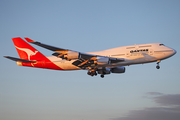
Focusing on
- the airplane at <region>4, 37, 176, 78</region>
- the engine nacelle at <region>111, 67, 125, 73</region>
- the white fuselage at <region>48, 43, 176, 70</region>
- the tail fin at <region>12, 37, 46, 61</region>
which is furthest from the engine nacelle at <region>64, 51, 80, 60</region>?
the engine nacelle at <region>111, 67, 125, 73</region>

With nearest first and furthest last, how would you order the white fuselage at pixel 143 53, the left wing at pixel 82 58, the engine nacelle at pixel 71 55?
the left wing at pixel 82 58 < the engine nacelle at pixel 71 55 < the white fuselage at pixel 143 53

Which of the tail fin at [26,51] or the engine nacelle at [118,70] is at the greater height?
the tail fin at [26,51]

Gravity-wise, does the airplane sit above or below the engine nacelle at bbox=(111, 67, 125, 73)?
above

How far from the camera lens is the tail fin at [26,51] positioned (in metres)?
47.3

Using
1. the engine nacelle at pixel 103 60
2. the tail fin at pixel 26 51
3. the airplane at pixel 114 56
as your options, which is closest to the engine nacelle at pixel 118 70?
the airplane at pixel 114 56

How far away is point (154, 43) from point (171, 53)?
11.5 feet

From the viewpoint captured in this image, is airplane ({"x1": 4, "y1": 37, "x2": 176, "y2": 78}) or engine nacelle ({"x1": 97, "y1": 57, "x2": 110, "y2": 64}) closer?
airplane ({"x1": 4, "y1": 37, "x2": 176, "y2": 78})

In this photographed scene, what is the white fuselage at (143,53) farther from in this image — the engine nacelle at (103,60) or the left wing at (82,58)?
the engine nacelle at (103,60)

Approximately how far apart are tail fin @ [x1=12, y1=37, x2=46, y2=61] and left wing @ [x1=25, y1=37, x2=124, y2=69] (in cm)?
892

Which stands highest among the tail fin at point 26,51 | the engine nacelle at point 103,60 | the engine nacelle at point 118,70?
the tail fin at point 26,51

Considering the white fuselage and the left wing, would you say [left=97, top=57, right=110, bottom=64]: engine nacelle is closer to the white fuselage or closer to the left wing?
the left wing

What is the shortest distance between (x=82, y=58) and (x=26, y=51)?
14437 mm

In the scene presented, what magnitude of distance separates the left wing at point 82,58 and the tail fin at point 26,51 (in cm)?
892

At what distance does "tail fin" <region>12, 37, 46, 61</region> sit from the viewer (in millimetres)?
47281
